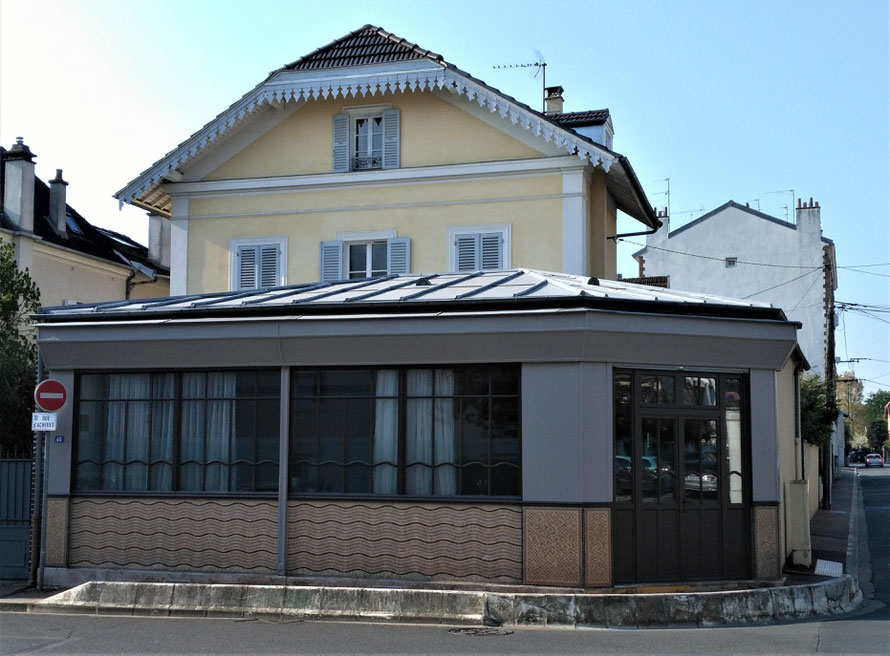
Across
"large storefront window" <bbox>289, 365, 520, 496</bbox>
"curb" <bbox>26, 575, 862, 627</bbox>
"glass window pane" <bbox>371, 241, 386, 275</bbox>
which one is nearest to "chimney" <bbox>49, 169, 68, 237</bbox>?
"glass window pane" <bbox>371, 241, 386, 275</bbox>

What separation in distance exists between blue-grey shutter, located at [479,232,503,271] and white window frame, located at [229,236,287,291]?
3989 millimetres

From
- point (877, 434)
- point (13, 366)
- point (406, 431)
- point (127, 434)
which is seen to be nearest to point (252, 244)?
point (13, 366)

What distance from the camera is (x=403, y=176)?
2061 centimetres

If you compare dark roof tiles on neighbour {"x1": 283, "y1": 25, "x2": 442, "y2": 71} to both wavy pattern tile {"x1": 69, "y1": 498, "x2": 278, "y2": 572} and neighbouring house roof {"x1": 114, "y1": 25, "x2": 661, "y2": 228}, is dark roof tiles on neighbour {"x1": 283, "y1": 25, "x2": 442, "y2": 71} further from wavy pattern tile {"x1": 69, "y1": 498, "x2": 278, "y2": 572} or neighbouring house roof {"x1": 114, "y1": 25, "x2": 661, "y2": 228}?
wavy pattern tile {"x1": 69, "y1": 498, "x2": 278, "y2": 572}

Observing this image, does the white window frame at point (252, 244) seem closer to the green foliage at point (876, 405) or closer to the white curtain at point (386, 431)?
the white curtain at point (386, 431)

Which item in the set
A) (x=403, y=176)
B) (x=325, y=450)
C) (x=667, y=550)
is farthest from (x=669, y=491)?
(x=403, y=176)

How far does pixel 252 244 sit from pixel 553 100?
8528mm

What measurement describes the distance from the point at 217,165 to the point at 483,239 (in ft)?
19.1

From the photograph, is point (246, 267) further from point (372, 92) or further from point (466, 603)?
point (466, 603)

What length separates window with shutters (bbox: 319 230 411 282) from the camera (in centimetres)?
2059

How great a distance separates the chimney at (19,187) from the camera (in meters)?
28.1

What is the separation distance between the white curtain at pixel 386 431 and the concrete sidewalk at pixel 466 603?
1.37 m

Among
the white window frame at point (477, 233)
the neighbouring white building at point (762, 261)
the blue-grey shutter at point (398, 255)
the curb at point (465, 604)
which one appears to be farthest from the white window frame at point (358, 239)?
the neighbouring white building at point (762, 261)

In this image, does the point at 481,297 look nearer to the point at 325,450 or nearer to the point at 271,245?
the point at 325,450
